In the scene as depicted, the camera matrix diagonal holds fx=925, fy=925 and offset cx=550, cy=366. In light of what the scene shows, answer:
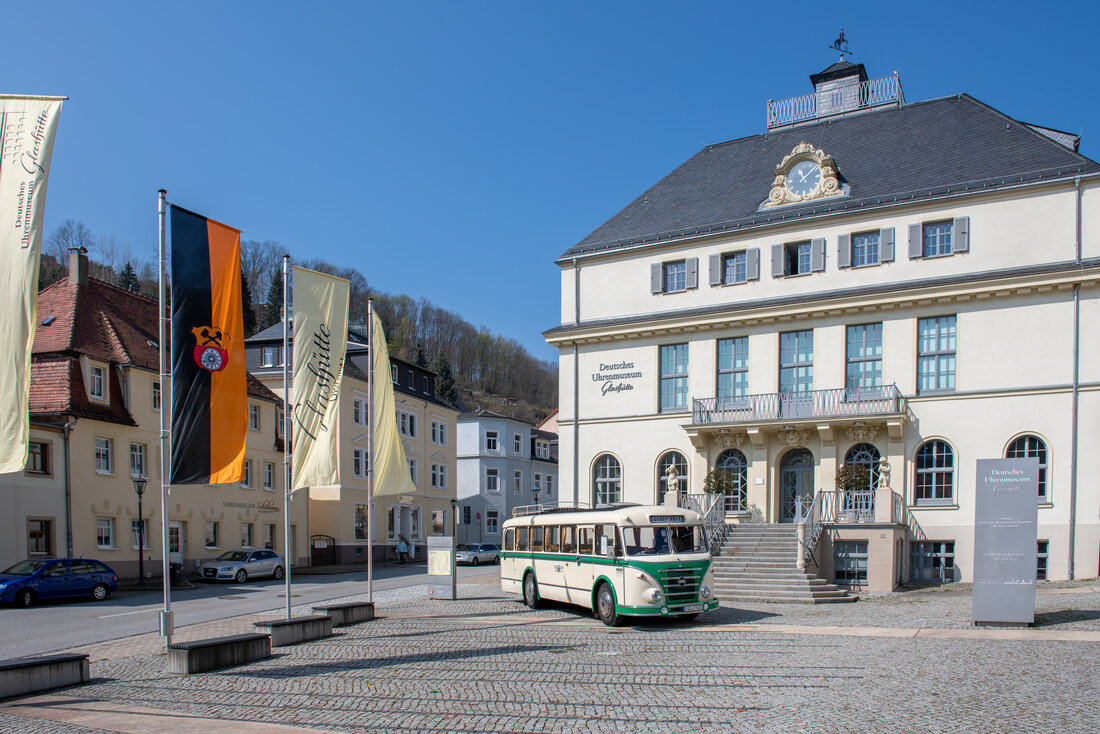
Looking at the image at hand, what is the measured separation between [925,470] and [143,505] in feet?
93.3

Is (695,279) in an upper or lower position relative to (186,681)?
upper

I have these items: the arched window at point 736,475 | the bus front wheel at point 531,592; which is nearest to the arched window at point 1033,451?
the arched window at point 736,475

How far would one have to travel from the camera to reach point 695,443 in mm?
30203

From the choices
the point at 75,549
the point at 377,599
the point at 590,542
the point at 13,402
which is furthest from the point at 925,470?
the point at 75,549

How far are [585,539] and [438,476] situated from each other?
142 feet

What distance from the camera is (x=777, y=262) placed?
30094 mm

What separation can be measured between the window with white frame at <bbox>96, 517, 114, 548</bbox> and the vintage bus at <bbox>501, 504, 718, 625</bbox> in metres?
21.1

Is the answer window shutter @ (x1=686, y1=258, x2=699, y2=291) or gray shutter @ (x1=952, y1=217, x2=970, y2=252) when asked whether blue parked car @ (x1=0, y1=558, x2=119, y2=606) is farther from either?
gray shutter @ (x1=952, y1=217, x2=970, y2=252)

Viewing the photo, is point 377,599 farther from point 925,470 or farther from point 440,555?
point 925,470

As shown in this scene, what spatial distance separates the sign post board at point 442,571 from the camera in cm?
2425

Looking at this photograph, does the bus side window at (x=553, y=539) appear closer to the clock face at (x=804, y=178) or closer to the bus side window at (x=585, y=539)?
the bus side window at (x=585, y=539)

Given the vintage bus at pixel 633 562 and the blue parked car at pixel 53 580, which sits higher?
the vintage bus at pixel 633 562

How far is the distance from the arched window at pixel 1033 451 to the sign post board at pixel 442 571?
613 inches

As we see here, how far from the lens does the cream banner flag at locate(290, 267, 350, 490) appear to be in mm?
17641
